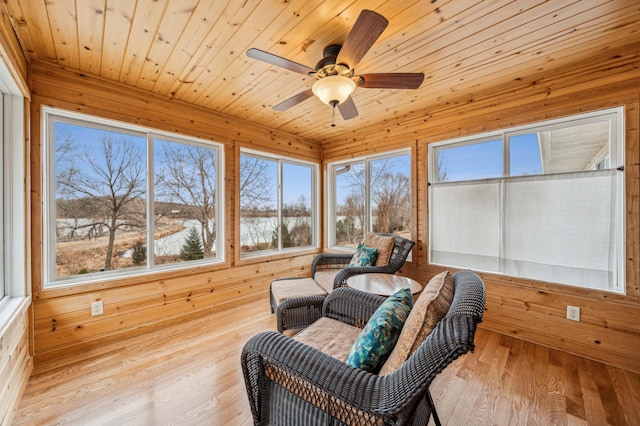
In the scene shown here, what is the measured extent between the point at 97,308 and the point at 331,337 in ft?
7.38

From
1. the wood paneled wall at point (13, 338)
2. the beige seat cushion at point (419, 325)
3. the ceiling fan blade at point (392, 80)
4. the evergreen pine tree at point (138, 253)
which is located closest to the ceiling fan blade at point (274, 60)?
the ceiling fan blade at point (392, 80)

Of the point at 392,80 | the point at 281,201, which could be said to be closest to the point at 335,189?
the point at 281,201

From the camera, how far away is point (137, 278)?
8.42 feet

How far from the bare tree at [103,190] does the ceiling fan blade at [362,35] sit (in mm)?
2376

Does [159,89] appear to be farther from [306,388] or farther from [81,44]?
[306,388]

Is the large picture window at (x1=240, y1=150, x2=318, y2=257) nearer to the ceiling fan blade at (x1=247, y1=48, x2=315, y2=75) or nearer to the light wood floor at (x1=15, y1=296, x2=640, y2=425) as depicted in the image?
the light wood floor at (x1=15, y1=296, x2=640, y2=425)

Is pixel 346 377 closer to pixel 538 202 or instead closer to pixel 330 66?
pixel 330 66

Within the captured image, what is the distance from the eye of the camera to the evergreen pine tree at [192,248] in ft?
9.87

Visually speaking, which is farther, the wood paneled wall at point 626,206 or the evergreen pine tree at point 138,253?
the evergreen pine tree at point 138,253

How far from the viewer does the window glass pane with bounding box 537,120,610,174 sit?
220 cm

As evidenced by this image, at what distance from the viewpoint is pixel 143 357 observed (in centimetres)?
217

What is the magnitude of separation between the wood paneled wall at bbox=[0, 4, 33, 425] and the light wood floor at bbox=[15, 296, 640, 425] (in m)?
0.08

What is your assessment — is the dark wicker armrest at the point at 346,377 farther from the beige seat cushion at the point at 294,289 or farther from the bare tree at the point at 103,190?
the bare tree at the point at 103,190

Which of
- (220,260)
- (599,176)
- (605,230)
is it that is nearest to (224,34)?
(220,260)
